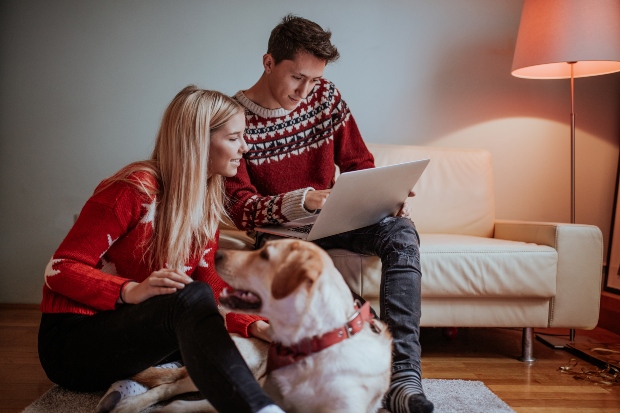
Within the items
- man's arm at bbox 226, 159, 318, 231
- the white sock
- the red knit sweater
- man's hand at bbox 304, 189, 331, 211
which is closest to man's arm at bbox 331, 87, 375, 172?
the red knit sweater

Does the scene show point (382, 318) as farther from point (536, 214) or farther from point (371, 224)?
point (536, 214)

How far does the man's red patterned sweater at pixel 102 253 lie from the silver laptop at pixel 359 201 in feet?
1.49

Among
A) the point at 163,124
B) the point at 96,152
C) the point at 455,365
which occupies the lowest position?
the point at 455,365

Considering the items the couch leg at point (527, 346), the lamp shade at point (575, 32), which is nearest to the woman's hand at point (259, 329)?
the couch leg at point (527, 346)

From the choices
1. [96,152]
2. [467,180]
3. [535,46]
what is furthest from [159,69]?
[535,46]

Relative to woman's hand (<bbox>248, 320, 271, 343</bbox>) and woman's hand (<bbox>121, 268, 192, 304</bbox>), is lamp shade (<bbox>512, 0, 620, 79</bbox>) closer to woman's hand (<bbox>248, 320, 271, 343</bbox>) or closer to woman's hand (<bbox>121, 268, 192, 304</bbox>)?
woman's hand (<bbox>248, 320, 271, 343</bbox>)

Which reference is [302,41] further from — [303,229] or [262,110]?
[303,229]

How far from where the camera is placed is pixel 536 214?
3.08 meters

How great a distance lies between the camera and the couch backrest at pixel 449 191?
267cm

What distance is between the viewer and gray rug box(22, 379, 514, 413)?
4.81 feet

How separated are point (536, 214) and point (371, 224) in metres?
1.62

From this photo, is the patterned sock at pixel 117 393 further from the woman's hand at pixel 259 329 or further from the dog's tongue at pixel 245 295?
the dog's tongue at pixel 245 295

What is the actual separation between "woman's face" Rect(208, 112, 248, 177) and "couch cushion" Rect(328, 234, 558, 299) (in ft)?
2.24

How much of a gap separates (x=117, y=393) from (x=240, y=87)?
1.88 m
